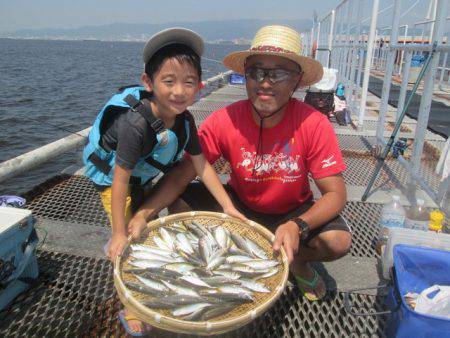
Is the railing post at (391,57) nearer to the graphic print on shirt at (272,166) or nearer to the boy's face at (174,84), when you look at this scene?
the graphic print on shirt at (272,166)

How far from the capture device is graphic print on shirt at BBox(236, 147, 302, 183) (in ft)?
9.86

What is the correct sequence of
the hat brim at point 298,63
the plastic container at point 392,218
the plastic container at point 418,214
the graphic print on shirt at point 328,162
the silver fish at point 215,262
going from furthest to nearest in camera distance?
the plastic container at point 418,214
the plastic container at point 392,218
the graphic print on shirt at point 328,162
the hat brim at point 298,63
the silver fish at point 215,262

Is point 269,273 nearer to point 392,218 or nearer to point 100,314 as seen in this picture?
point 100,314

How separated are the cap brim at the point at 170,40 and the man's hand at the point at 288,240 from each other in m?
1.53

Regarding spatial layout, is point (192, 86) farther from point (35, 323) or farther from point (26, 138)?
point (26, 138)

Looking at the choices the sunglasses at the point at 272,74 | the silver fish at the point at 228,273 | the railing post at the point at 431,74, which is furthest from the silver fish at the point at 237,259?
the railing post at the point at 431,74

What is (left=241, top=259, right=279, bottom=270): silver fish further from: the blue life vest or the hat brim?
the hat brim

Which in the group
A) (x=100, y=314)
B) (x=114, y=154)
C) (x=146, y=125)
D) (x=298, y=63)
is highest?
(x=298, y=63)

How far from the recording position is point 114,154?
2.85m

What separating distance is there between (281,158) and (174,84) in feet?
3.52

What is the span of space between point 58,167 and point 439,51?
9775 millimetres

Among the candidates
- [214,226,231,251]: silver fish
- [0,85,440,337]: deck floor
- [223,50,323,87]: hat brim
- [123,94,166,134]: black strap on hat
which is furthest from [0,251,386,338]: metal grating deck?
[223,50,323,87]: hat brim

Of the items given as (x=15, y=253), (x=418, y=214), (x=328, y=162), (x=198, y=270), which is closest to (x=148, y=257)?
(x=198, y=270)

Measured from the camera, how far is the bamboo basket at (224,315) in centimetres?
187
